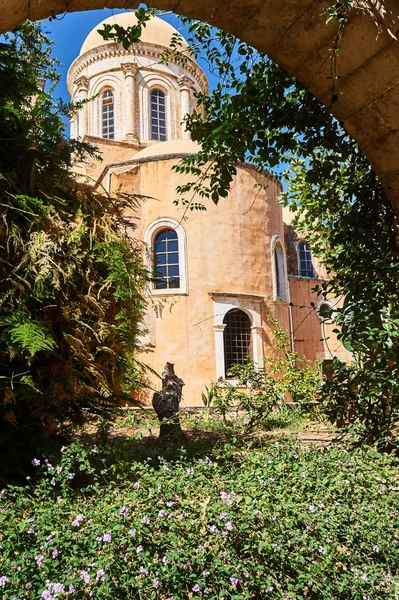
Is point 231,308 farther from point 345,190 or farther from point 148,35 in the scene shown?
point 148,35

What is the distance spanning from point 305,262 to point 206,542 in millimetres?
22375

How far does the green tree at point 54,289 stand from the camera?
3604mm

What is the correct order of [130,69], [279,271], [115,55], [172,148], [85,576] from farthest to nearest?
[115,55] → [130,69] → [172,148] → [279,271] → [85,576]

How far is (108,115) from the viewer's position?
26047mm

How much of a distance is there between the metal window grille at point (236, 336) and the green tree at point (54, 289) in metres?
12.2

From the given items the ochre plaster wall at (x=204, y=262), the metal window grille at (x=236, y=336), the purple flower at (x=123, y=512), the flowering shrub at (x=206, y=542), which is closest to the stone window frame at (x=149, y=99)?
the ochre plaster wall at (x=204, y=262)

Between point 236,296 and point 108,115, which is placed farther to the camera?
point 108,115

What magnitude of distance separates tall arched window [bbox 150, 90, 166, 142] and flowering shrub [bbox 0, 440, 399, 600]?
24714 millimetres

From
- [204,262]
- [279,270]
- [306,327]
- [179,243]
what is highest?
[179,243]

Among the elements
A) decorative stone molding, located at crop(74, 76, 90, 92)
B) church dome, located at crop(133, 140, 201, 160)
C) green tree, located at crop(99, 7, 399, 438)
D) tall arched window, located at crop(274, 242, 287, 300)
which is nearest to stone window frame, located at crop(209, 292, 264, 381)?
tall arched window, located at crop(274, 242, 287, 300)

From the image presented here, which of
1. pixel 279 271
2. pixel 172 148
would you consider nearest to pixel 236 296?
pixel 279 271

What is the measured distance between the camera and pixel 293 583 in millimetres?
2484

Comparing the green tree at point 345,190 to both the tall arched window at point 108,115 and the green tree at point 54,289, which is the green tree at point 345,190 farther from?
the tall arched window at point 108,115

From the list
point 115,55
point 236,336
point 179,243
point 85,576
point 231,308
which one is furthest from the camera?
point 115,55
